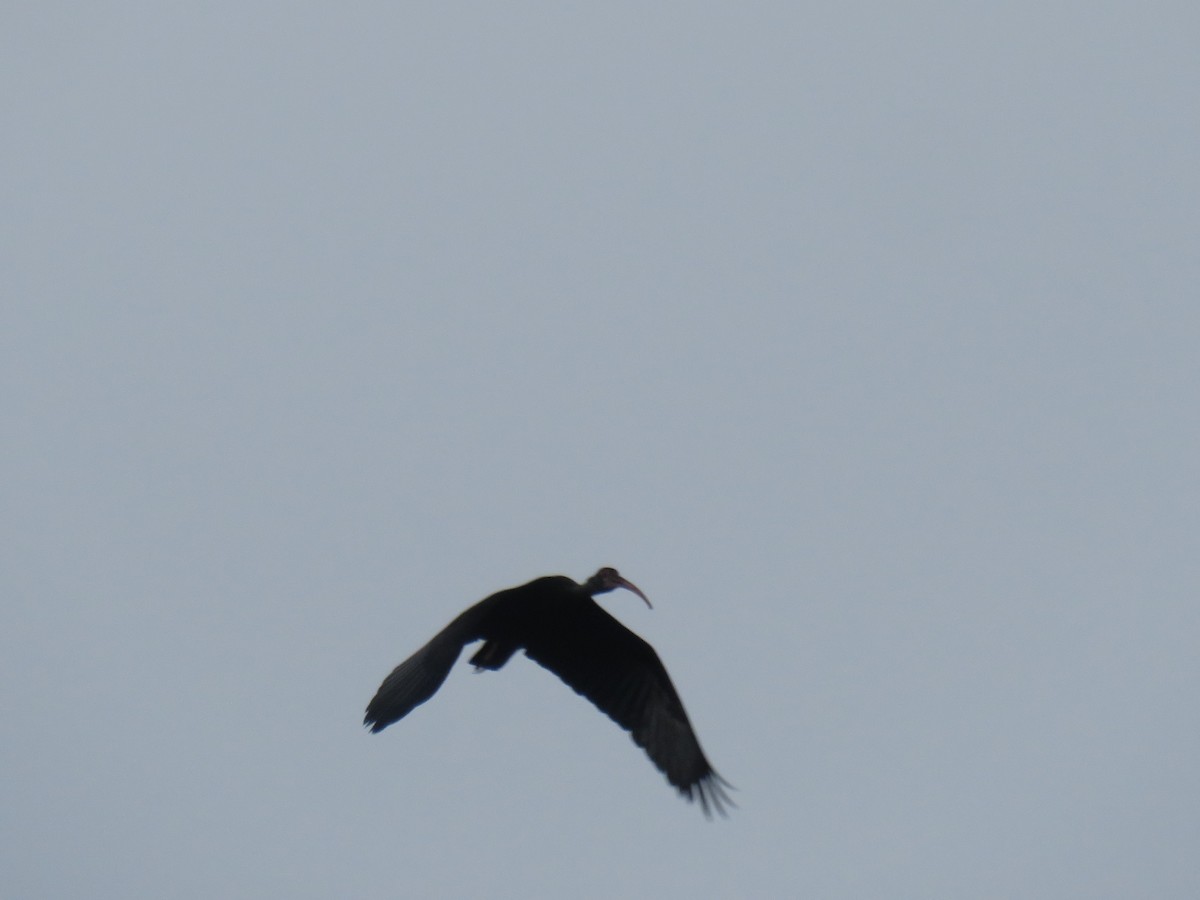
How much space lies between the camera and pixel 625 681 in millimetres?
12461

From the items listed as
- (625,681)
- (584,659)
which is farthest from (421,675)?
(625,681)

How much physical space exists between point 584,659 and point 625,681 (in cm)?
42

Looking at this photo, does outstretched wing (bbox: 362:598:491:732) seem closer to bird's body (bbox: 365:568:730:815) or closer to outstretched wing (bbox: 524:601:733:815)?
bird's body (bbox: 365:568:730:815)

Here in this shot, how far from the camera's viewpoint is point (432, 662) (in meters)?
11.8

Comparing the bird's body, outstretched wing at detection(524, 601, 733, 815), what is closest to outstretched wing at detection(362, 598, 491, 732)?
the bird's body

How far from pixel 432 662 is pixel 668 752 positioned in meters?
2.01

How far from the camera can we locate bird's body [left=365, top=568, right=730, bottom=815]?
11883 millimetres

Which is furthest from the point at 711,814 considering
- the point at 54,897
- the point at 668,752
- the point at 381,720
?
the point at 54,897

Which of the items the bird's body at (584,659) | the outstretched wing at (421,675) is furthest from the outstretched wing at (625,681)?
the outstretched wing at (421,675)

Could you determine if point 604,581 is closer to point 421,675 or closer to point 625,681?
point 625,681

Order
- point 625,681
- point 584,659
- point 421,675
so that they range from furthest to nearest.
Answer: point 584,659
point 625,681
point 421,675

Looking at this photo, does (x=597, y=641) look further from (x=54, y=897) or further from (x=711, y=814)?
(x=54, y=897)

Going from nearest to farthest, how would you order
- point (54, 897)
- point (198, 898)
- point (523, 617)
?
1. point (523, 617)
2. point (54, 897)
3. point (198, 898)

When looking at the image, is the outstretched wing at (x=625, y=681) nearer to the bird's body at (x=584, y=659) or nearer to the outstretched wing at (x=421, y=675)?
the bird's body at (x=584, y=659)
